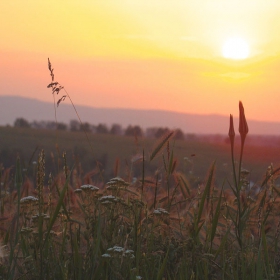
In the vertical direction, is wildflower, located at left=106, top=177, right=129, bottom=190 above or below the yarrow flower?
above

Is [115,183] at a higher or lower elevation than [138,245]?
higher

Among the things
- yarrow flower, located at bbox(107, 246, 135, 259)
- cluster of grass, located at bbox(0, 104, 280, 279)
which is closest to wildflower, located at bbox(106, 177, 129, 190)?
cluster of grass, located at bbox(0, 104, 280, 279)

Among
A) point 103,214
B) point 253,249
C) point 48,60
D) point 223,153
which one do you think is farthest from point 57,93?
point 223,153

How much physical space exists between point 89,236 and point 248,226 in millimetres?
1117

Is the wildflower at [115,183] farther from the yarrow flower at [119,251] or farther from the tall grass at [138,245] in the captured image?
the yarrow flower at [119,251]

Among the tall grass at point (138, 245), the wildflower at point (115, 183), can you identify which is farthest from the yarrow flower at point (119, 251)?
the wildflower at point (115, 183)

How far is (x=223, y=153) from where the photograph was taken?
85.6ft

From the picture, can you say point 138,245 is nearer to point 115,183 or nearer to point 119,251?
point 119,251

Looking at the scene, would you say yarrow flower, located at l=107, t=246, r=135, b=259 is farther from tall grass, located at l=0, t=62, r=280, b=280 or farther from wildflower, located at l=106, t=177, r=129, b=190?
wildflower, located at l=106, t=177, r=129, b=190

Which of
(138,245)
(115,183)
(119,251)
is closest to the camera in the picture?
(119,251)

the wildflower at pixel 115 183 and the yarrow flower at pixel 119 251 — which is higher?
the wildflower at pixel 115 183

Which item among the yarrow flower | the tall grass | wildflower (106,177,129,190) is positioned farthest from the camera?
wildflower (106,177,129,190)

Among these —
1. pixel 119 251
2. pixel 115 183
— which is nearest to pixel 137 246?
pixel 119 251

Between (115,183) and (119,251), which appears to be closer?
(119,251)
